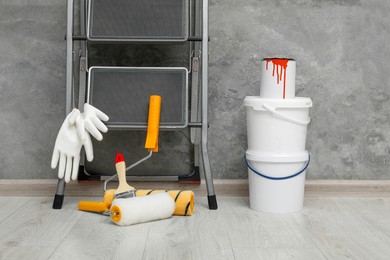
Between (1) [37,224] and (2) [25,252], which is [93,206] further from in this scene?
(2) [25,252]

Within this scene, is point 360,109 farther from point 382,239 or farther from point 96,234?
point 96,234

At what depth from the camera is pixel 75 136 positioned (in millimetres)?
2090

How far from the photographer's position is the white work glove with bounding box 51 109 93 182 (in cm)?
208

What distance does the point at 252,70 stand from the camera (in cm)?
241

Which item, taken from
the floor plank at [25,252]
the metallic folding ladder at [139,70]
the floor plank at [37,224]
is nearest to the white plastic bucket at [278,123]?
the metallic folding ladder at [139,70]

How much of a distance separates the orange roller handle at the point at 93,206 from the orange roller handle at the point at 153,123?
253mm

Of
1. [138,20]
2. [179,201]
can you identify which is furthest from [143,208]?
[138,20]

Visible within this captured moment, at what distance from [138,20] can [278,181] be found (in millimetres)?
765

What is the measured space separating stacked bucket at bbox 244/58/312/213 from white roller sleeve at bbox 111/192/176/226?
0.36 m

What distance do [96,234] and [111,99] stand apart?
1.86 ft

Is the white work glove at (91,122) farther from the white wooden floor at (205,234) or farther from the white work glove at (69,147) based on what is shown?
the white wooden floor at (205,234)

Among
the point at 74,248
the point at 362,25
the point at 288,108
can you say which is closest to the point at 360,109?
the point at 362,25

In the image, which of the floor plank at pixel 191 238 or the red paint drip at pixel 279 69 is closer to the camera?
the floor plank at pixel 191 238

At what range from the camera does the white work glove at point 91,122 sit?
204 centimetres
